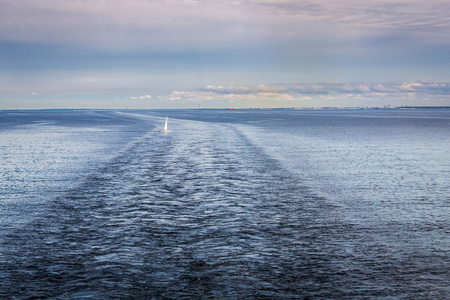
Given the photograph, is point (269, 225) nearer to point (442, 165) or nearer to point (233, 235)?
point (233, 235)

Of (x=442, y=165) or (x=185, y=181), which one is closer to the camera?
(x=185, y=181)

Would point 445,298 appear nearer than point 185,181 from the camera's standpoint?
Yes

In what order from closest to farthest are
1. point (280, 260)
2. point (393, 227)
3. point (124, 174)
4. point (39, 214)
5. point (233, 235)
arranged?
point (280, 260) < point (233, 235) < point (393, 227) < point (39, 214) < point (124, 174)

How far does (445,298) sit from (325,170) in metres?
19.1

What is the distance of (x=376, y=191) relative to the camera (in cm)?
2034

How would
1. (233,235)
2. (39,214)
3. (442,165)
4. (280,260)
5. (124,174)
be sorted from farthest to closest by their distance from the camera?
(442,165) → (124,174) → (39,214) → (233,235) → (280,260)

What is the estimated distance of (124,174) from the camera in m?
25.3

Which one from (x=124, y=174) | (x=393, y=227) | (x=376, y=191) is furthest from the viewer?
(x=124, y=174)

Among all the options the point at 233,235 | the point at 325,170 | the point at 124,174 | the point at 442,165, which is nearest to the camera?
the point at 233,235

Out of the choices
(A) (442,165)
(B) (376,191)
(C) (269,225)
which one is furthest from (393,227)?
(A) (442,165)

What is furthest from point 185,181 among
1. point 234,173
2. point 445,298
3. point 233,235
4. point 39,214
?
point 445,298

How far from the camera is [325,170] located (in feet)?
90.0

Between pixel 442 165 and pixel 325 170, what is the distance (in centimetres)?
782

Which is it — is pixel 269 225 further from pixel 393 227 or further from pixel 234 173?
pixel 234 173
